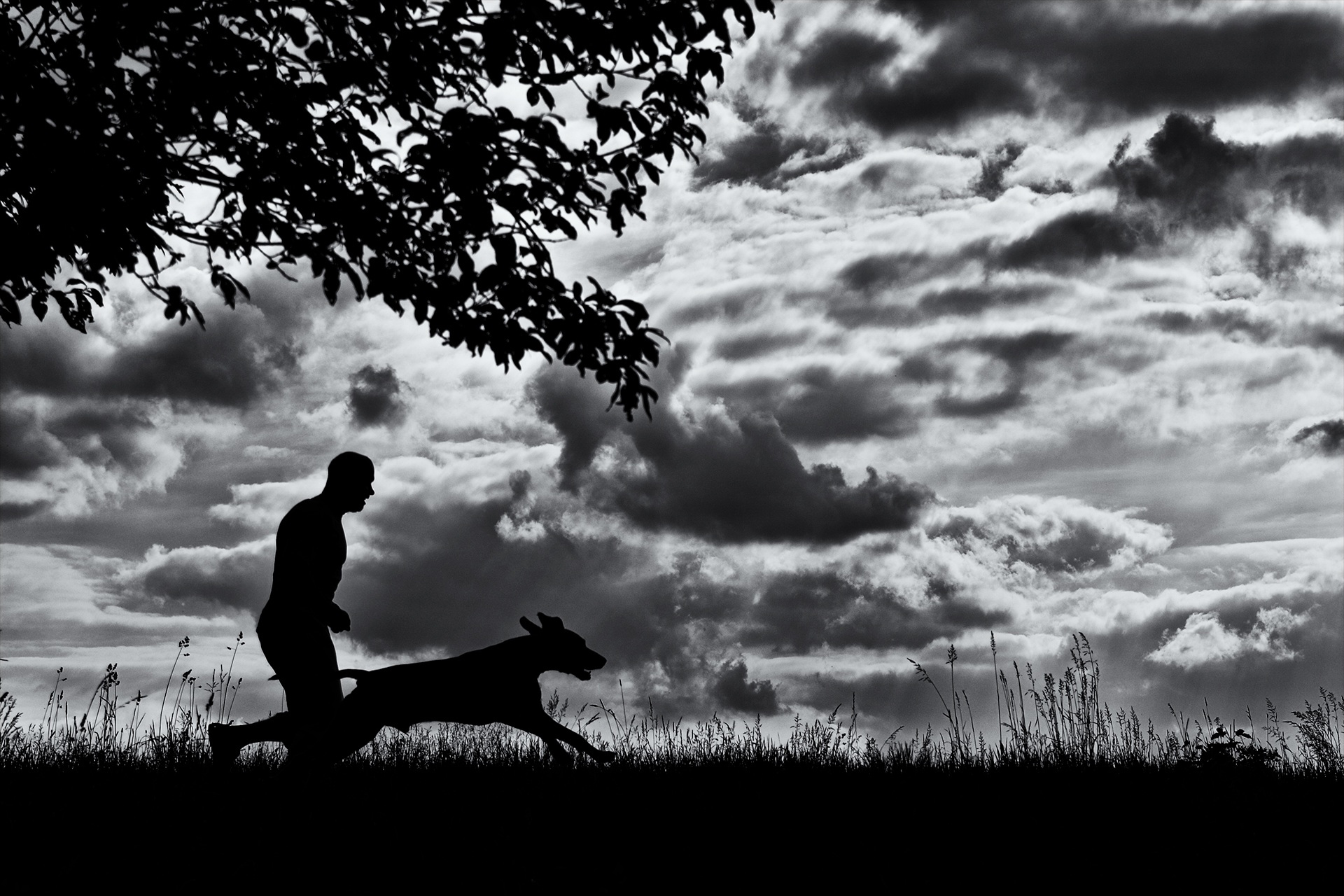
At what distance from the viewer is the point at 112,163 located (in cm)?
759

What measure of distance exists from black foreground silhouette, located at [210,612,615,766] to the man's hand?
612 millimetres

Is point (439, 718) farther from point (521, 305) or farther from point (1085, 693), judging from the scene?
point (1085, 693)

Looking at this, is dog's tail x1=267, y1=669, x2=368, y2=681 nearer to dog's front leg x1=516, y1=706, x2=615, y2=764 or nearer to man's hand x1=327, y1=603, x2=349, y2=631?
man's hand x1=327, y1=603, x2=349, y2=631

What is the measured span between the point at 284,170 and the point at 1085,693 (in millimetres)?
9148

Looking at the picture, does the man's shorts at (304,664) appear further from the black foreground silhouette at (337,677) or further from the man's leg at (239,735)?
the man's leg at (239,735)

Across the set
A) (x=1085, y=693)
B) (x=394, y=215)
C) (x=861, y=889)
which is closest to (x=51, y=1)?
(x=394, y=215)

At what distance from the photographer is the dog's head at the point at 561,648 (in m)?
8.98

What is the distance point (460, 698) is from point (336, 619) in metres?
1.41

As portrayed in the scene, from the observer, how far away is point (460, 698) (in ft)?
27.7

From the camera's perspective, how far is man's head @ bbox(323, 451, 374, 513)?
7812mm

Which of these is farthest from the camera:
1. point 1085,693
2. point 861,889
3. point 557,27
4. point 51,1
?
point 1085,693

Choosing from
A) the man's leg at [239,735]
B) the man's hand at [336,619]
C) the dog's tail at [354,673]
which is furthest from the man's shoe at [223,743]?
the man's hand at [336,619]

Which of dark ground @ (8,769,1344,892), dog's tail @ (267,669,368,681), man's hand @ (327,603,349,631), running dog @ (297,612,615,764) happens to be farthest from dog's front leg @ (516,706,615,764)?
man's hand @ (327,603,349,631)

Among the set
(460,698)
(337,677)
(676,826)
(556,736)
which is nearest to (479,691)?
(460,698)
